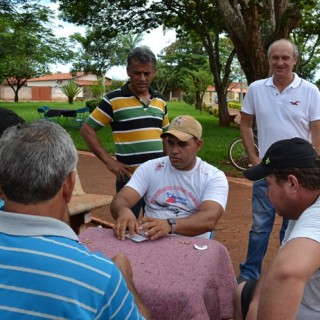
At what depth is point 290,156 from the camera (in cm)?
197

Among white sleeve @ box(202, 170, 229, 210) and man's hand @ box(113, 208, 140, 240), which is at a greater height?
white sleeve @ box(202, 170, 229, 210)

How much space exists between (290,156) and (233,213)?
15.0ft

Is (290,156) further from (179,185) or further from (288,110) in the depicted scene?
(288,110)

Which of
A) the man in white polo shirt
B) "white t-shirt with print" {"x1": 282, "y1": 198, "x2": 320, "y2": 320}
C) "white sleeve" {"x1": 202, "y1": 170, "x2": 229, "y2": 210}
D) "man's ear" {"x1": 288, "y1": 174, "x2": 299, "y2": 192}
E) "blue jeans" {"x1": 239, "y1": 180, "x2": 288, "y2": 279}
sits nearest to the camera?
"white t-shirt with print" {"x1": 282, "y1": 198, "x2": 320, "y2": 320}

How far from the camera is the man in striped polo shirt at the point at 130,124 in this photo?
3.77 m

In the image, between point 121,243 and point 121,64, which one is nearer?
point 121,243

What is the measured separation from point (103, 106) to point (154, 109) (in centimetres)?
41

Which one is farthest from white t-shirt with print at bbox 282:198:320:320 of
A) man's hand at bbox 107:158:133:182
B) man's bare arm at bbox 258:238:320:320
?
man's hand at bbox 107:158:133:182

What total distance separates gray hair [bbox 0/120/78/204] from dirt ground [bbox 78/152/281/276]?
10.3ft

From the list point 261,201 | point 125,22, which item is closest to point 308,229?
point 261,201

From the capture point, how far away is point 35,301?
1.30 meters

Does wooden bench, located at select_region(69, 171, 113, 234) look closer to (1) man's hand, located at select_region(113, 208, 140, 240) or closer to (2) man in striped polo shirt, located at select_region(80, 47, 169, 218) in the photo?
(2) man in striped polo shirt, located at select_region(80, 47, 169, 218)

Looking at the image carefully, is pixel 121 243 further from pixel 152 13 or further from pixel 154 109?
pixel 152 13

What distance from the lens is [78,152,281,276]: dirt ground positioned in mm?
4986
